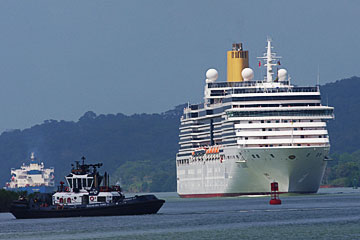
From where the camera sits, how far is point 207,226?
3406 inches

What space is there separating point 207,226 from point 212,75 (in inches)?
4159

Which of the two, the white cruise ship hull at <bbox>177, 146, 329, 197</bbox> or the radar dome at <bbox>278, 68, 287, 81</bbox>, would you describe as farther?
the radar dome at <bbox>278, 68, 287, 81</bbox>

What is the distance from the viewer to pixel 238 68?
194m

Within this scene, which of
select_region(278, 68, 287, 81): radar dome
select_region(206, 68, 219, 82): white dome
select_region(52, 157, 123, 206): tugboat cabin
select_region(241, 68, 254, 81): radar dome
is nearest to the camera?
select_region(52, 157, 123, 206): tugboat cabin

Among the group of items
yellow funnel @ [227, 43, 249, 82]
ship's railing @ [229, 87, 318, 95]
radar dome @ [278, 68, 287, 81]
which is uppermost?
yellow funnel @ [227, 43, 249, 82]

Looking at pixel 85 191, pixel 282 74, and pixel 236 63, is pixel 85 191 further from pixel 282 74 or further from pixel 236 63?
pixel 236 63

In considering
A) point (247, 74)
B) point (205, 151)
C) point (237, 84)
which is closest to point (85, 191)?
point (205, 151)

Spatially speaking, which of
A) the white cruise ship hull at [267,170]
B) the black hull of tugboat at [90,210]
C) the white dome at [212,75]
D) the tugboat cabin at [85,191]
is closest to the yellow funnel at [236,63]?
the white dome at [212,75]

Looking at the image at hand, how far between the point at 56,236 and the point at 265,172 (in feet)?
259

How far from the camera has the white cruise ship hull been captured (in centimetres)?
15462

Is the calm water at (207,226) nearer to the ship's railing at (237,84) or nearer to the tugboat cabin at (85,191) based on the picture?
the tugboat cabin at (85,191)

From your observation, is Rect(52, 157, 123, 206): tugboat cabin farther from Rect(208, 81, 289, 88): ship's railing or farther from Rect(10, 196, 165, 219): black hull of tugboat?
Rect(208, 81, 289, 88): ship's railing

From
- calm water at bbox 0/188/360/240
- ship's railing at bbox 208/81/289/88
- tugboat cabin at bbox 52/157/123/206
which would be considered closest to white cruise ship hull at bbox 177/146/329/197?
ship's railing at bbox 208/81/289/88

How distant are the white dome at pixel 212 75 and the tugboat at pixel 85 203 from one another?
90.3 meters
